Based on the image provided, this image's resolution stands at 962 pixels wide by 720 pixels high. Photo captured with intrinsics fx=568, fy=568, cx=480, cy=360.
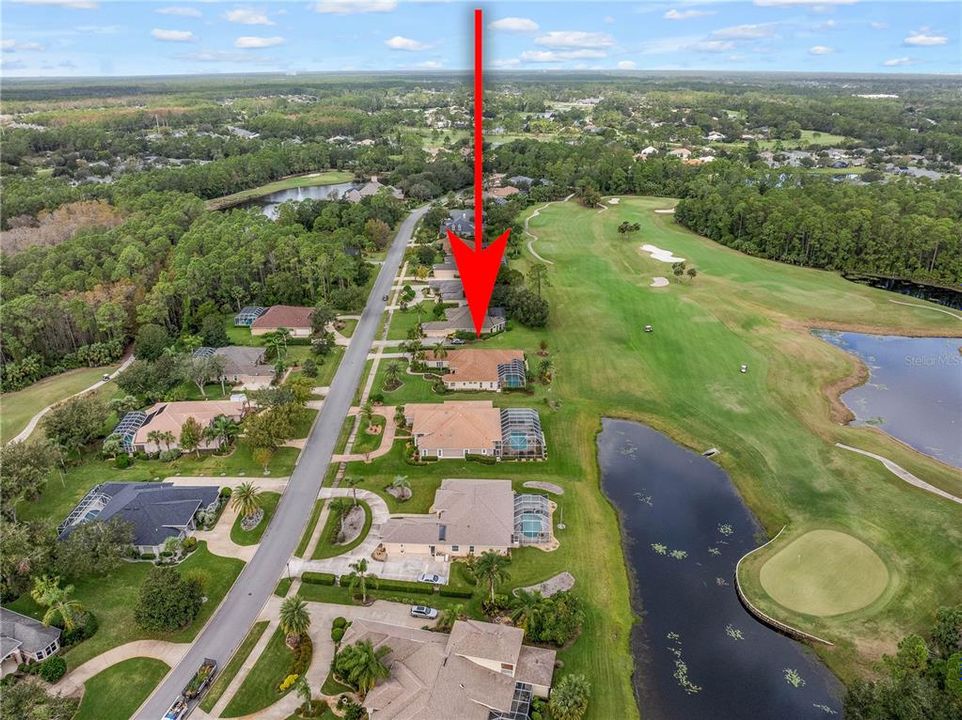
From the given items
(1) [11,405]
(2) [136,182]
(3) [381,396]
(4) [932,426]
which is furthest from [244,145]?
(4) [932,426]

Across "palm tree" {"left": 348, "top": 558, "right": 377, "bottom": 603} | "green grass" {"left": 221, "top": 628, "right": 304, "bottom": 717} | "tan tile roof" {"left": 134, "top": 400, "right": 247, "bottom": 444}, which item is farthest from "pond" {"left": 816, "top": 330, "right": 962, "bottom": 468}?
"tan tile roof" {"left": 134, "top": 400, "right": 247, "bottom": 444}

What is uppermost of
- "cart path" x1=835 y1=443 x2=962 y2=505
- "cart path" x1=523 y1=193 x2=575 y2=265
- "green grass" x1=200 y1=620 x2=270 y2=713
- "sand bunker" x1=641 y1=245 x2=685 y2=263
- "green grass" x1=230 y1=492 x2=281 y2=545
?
"cart path" x1=523 y1=193 x2=575 y2=265

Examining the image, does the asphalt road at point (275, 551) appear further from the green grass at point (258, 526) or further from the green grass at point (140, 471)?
the green grass at point (140, 471)

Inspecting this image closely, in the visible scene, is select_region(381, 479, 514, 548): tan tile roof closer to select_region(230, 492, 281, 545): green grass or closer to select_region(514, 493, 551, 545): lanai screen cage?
select_region(514, 493, 551, 545): lanai screen cage

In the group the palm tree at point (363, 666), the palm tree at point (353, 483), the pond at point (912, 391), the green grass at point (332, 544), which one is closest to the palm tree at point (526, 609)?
the palm tree at point (363, 666)

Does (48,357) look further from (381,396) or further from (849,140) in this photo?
(849,140)

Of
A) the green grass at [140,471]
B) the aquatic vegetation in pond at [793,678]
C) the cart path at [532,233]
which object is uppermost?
the cart path at [532,233]
